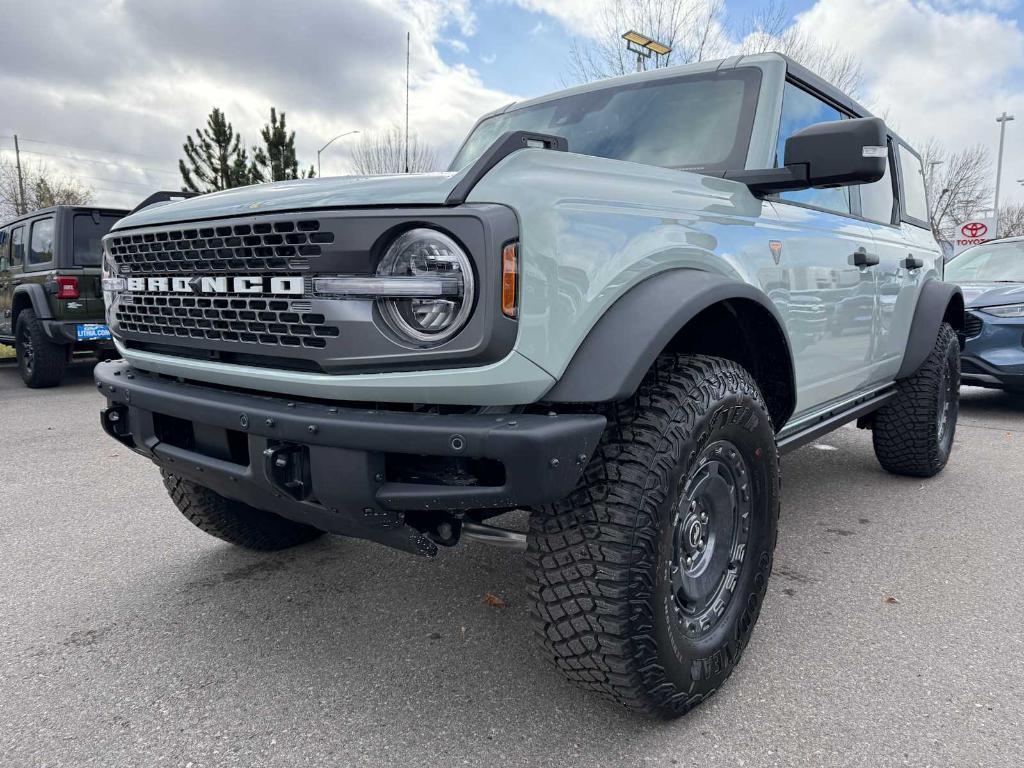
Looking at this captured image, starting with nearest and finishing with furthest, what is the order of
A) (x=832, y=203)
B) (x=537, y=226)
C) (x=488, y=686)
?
(x=537, y=226) → (x=488, y=686) → (x=832, y=203)

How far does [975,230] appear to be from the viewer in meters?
20.7

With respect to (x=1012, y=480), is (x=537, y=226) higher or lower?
higher

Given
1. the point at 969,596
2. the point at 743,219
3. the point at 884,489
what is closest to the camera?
the point at 743,219

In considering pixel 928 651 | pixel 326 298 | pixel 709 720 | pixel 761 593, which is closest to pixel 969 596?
pixel 928 651

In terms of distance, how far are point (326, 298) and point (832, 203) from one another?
7.70ft

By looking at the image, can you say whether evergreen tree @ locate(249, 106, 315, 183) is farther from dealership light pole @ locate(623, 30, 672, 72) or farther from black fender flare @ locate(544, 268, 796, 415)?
black fender flare @ locate(544, 268, 796, 415)

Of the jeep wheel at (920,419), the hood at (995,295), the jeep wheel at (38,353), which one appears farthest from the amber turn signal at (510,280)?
the jeep wheel at (38,353)

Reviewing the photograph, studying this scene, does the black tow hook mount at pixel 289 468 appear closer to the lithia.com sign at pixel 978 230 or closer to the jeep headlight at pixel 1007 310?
the jeep headlight at pixel 1007 310

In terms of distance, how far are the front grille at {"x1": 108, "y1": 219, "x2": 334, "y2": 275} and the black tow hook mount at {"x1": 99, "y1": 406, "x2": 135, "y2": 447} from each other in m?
0.43

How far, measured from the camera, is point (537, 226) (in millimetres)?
1590

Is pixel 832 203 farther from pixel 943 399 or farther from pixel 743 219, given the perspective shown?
pixel 943 399

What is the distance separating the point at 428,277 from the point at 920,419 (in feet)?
11.7

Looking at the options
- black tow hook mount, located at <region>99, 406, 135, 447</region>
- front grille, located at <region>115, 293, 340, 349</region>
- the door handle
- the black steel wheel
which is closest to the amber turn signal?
front grille, located at <region>115, 293, 340, 349</region>

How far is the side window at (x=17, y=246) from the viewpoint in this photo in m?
8.38
